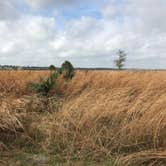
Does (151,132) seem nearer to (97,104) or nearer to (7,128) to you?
(97,104)

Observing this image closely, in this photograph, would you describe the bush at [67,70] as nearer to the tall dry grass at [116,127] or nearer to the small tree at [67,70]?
the small tree at [67,70]

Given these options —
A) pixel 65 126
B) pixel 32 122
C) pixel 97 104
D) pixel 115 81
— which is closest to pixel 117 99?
pixel 97 104

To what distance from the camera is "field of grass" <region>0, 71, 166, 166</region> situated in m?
5.19

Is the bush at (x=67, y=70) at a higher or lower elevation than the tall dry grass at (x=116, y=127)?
higher

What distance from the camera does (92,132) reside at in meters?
5.93

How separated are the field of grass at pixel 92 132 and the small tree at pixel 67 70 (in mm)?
7185

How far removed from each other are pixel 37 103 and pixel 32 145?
238cm

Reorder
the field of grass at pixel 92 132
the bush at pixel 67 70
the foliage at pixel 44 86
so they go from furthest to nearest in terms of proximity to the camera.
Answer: the bush at pixel 67 70 → the foliage at pixel 44 86 → the field of grass at pixel 92 132

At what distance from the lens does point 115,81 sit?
12844mm

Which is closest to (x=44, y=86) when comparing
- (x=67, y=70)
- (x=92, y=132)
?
(x=67, y=70)

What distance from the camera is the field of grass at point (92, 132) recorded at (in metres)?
5.19

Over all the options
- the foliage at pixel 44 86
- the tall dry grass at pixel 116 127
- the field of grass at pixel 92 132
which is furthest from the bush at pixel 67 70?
the tall dry grass at pixel 116 127

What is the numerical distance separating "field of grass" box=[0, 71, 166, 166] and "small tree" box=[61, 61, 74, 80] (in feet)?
23.6

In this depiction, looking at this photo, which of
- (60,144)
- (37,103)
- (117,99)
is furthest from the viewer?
(37,103)
